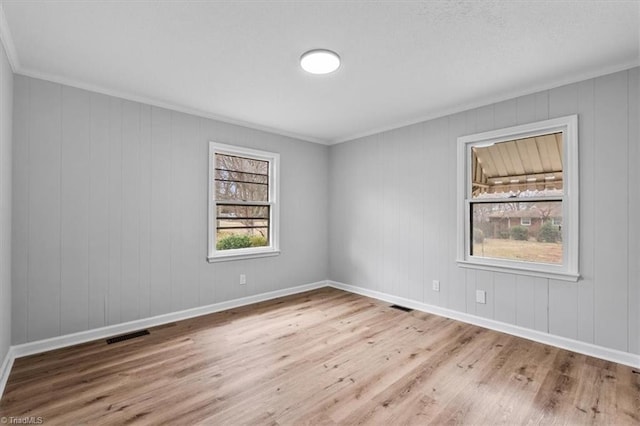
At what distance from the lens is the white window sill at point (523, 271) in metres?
2.88

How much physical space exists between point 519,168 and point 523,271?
1079 mm

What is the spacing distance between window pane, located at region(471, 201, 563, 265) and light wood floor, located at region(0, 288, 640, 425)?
875 mm

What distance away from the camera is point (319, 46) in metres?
2.35

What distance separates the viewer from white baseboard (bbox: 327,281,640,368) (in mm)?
2615

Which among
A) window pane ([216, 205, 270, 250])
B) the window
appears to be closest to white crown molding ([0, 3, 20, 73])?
the window

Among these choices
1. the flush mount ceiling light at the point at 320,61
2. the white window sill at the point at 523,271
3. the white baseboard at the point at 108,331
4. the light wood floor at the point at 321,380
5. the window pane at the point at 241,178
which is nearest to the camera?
the light wood floor at the point at 321,380

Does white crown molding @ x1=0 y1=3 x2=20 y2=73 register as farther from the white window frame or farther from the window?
the white window frame

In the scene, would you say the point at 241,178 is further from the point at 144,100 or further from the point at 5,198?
the point at 5,198

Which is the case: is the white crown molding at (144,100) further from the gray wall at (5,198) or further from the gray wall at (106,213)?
the gray wall at (5,198)

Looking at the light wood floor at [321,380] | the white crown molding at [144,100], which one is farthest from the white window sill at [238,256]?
the white crown molding at [144,100]

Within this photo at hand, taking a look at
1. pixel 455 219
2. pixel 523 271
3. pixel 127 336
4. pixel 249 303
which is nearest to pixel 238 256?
pixel 249 303

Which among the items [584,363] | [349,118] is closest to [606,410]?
[584,363]

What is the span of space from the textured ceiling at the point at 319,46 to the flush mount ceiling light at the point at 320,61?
66 millimetres

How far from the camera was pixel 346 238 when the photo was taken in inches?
200
